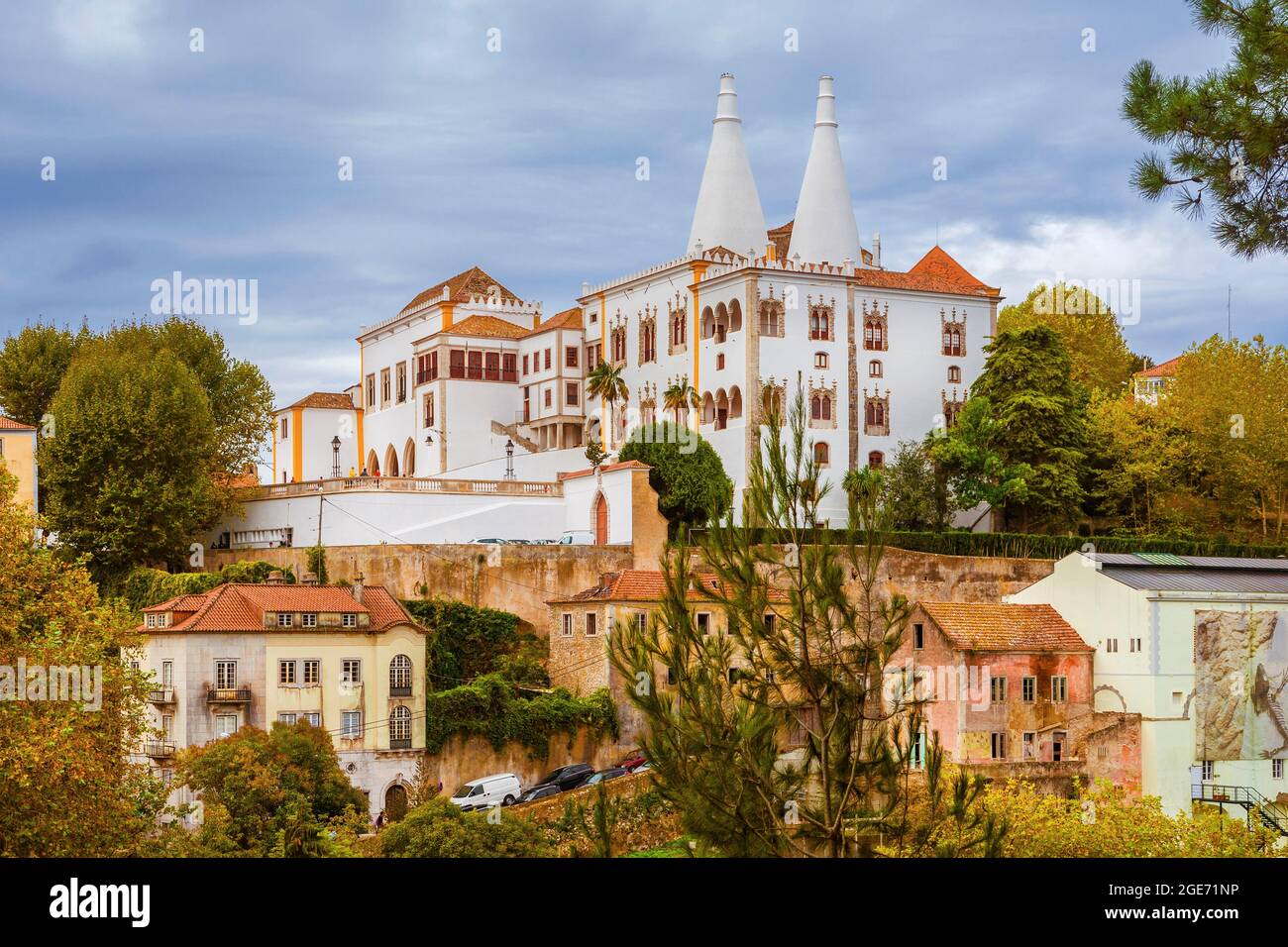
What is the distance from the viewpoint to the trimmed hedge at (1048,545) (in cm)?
5403

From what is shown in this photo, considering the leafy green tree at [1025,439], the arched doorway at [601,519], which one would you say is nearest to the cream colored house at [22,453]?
the arched doorway at [601,519]

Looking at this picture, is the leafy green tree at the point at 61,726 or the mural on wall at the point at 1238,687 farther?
the mural on wall at the point at 1238,687

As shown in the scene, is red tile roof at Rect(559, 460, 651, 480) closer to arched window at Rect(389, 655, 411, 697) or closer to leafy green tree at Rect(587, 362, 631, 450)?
leafy green tree at Rect(587, 362, 631, 450)

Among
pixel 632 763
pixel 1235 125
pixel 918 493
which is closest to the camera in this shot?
pixel 1235 125

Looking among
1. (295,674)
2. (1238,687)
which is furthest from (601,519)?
(1238,687)

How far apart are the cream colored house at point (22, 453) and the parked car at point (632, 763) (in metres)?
21.4

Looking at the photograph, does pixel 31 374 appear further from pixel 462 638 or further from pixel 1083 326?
pixel 1083 326

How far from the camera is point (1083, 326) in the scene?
243 feet

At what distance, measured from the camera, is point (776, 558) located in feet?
53.9

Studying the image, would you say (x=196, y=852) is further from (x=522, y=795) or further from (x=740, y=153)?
(x=740, y=153)

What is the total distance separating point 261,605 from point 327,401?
3177 cm

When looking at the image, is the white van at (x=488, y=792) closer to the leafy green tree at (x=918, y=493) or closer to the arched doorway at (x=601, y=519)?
the arched doorway at (x=601, y=519)

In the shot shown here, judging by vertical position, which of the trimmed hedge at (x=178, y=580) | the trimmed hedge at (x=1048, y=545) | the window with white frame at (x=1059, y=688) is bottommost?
the window with white frame at (x=1059, y=688)
